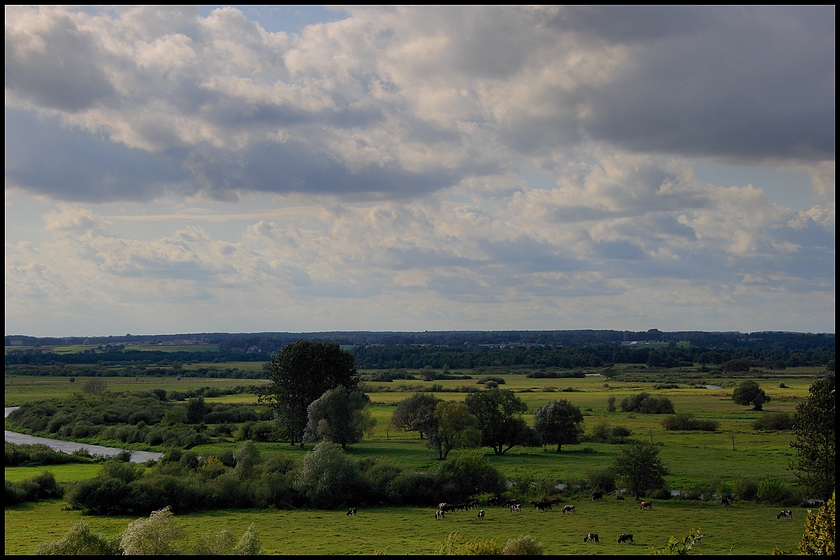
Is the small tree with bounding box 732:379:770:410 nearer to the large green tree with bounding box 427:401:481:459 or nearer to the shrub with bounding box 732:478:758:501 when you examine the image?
the large green tree with bounding box 427:401:481:459

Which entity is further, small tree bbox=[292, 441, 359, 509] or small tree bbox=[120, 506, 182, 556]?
small tree bbox=[292, 441, 359, 509]

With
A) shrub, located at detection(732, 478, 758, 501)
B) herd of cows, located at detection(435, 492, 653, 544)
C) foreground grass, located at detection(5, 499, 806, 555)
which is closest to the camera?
foreground grass, located at detection(5, 499, 806, 555)

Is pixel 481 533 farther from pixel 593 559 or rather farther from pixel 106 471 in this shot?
pixel 106 471

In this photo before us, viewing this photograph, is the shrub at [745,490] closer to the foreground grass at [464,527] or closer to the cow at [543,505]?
the foreground grass at [464,527]

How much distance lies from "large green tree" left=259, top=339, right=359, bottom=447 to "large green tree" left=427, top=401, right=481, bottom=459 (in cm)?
1677

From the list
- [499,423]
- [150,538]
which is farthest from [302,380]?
[150,538]

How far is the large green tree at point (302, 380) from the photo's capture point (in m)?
90.5

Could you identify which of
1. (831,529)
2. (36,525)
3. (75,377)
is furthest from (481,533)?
(75,377)

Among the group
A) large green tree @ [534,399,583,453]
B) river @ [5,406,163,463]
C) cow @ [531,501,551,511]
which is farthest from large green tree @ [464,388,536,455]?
river @ [5,406,163,463]

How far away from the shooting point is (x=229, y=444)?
3492 inches

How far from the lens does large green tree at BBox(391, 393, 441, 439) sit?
85812 mm

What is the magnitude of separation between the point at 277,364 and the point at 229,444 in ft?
35.7

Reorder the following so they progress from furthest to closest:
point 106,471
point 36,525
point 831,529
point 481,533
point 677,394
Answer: point 677,394 → point 106,471 → point 36,525 → point 481,533 → point 831,529

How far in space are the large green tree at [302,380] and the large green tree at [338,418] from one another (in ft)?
23.4
